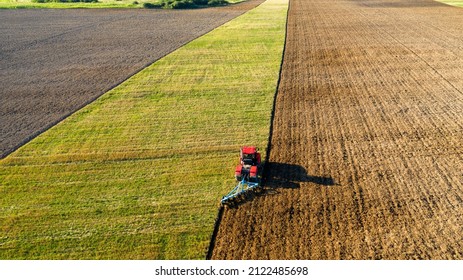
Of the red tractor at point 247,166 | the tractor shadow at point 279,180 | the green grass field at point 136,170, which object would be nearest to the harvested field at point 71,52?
the green grass field at point 136,170

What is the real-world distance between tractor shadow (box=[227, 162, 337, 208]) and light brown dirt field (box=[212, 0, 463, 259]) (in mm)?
73

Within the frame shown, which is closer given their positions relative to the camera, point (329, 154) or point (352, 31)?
point (329, 154)

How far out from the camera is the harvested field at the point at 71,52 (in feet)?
89.7

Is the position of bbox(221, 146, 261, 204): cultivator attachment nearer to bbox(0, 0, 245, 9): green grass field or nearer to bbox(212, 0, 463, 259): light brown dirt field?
bbox(212, 0, 463, 259): light brown dirt field

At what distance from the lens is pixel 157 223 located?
15508mm

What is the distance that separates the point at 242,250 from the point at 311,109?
14270mm

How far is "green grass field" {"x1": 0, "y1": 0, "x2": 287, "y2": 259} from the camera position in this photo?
48.3 ft

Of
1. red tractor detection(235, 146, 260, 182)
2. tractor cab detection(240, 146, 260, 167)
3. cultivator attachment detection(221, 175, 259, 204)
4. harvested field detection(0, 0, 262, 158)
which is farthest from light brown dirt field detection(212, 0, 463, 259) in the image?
harvested field detection(0, 0, 262, 158)

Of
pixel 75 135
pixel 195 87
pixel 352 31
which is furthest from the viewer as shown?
pixel 352 31

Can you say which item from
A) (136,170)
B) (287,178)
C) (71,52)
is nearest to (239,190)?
(287,178)

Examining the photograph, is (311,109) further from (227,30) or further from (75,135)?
(227,30)

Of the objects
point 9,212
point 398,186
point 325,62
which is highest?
point 325,62

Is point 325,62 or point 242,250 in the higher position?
point 325,62

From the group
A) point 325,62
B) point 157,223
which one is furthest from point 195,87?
point 157,223
